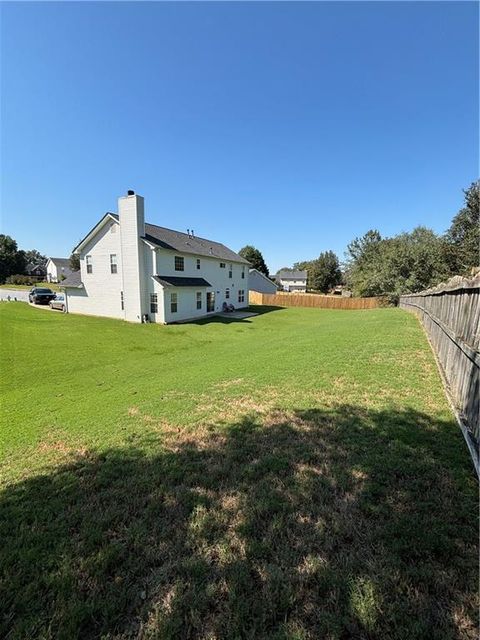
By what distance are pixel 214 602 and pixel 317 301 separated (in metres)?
38.3

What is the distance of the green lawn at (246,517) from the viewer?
1.97 m

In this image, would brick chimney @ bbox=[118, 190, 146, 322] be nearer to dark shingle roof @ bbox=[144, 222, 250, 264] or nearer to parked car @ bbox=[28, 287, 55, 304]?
dark shingle roof @ bbox=[144, 222, 250, 264]

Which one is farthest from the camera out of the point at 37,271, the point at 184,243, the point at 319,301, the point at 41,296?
the point at 37,271

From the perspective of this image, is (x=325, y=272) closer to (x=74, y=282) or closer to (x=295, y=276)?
(x=295, y=276)

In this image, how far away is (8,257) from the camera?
65375 mm

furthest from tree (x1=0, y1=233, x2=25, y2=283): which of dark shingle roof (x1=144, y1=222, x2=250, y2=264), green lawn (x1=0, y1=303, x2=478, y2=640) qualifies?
green lawn (x1=0, y1=303, x2=478, y2=640)

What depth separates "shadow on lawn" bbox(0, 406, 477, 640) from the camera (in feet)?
6.38

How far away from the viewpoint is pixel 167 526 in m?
2.77

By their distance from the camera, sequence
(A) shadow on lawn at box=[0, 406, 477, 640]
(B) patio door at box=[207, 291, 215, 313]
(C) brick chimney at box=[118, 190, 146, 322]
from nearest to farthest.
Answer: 1. (A) shadow on lawn at box=[0, 406, 477, 640]
2. (C) brick chimney at box=[118, 190, 146, 322]
3. (B) patio door at box=[207, 291, 215, 313]

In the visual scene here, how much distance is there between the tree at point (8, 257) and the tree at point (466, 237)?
7842 centimetres

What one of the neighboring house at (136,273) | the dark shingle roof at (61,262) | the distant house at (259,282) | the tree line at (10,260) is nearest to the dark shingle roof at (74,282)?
the neighboring house at (136,273)

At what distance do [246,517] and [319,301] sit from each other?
37501 millimetres

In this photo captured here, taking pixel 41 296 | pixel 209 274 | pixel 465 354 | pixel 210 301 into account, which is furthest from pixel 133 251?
pixel 465 354

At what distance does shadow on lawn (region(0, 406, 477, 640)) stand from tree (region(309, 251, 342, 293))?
70.5 meters
